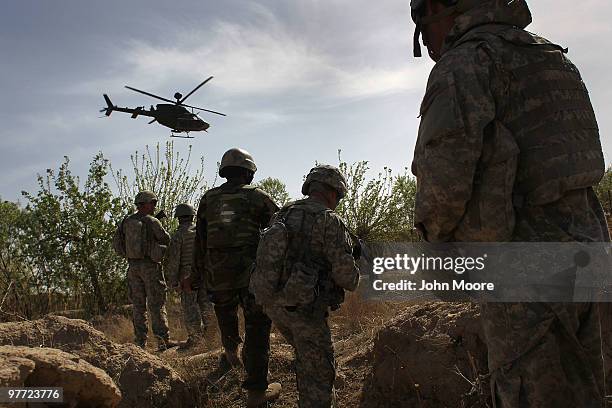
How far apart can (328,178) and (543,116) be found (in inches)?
84.2

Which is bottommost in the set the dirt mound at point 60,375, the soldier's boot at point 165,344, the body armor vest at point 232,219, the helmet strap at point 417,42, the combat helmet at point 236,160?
the soldier's boot at point 165,344

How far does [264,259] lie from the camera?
12.5ft

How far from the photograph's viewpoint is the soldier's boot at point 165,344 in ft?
27.9

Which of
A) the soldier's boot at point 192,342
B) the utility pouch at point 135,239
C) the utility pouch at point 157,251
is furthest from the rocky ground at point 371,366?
the utility pouch at point 135,239

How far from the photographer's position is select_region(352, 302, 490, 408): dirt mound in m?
4.13

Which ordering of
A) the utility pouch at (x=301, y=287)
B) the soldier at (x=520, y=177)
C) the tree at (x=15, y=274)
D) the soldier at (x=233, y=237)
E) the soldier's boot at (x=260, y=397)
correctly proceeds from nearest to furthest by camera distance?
the soldier at (x=520, y=177) < the utility pouch at (x=301, y=287) < the soldier's boot at (x=260, y=397) < the soldier at (x=233, y=237) < the tree at (x=15, y=274)

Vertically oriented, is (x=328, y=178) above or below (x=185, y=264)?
above

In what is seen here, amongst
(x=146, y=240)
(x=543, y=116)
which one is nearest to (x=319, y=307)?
(x=543, y=116)

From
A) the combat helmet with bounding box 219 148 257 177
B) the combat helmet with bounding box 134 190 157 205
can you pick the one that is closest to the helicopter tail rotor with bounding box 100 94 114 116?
the combat helmet with bounding box 134 190 157 205

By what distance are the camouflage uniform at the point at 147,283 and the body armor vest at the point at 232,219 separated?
396 centimetres

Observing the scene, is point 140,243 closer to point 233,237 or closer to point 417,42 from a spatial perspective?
point 233,237

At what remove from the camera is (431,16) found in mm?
2289

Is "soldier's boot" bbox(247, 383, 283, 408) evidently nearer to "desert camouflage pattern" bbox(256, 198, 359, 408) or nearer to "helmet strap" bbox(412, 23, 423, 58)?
"desert camouflage pattern" bbox(256, 198, 359, 408)

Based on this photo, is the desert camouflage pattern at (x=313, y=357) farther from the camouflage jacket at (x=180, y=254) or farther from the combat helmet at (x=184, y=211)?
the combat helmet at (x=184, y=211)
